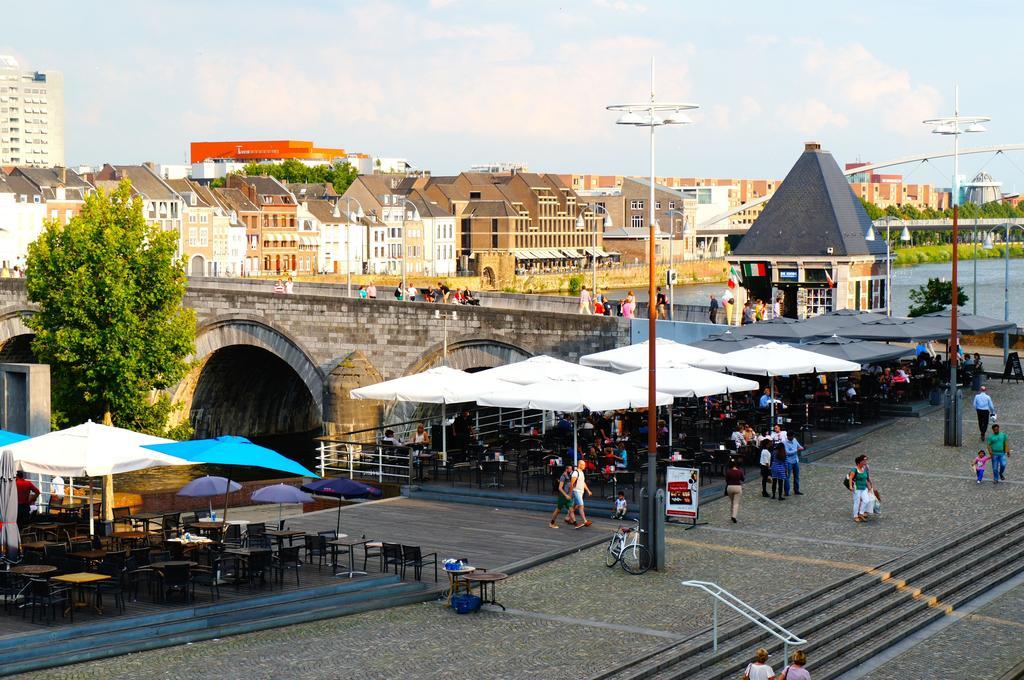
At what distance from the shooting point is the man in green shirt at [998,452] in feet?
Answer: 83.9

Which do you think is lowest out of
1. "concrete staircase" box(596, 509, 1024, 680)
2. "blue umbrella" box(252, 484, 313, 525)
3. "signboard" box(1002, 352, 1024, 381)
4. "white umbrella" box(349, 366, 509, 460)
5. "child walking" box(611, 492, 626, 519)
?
"concrete staircase" box(596, 509, 1024, 680)

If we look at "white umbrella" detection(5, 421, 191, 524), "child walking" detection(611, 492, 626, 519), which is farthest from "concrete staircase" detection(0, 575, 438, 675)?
"child walking" detection(611, 492, 626, 519)

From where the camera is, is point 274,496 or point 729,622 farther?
point 274,496

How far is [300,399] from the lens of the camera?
5788 centimetres

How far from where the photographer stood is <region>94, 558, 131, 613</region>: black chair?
16844 mm

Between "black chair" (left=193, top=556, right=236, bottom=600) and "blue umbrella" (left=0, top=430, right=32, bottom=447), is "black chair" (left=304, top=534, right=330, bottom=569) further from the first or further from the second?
"blue umbrella" (left=0, top=430, right=32, bottom=447)

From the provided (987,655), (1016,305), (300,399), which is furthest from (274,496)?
(1016,305)

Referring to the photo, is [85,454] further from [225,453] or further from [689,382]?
[689,382]

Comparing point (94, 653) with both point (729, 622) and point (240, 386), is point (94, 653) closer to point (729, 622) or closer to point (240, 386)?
point (729, 622)

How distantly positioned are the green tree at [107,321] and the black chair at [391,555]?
27.4 m

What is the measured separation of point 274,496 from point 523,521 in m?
5.50

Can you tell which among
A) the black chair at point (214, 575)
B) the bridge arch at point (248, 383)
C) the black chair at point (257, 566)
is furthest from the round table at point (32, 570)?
the bridge arch at point (248, 383)

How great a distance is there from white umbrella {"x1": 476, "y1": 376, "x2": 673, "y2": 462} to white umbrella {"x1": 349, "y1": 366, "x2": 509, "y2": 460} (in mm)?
660

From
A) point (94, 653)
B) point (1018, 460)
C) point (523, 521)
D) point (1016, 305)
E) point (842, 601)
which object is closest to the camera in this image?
point (94, 653)
